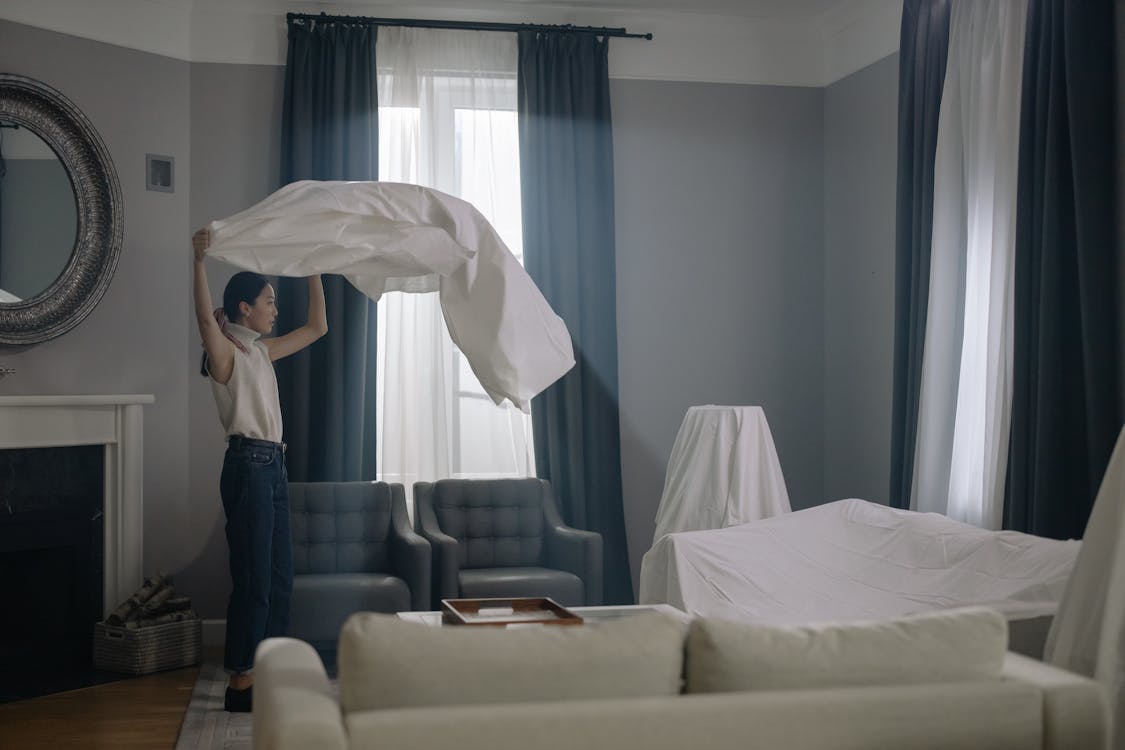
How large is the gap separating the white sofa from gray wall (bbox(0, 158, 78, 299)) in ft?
11.2

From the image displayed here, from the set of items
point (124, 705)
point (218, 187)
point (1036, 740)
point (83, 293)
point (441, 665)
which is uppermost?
point (218, 187)

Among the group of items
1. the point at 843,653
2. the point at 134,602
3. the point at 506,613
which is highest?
the point at 843,653

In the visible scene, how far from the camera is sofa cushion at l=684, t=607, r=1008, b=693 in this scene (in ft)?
6.48

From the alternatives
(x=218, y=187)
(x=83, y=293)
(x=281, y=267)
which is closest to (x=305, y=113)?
(x=218, y=187)

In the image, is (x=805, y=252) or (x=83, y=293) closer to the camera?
(x=83, y=293)

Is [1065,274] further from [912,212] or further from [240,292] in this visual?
[240,292]

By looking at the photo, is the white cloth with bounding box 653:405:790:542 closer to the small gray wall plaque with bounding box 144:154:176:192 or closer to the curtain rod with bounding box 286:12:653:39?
the curtain rod with bounding box 286:12:653:39

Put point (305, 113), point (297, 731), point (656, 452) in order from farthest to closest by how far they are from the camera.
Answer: point (656, 452) < point (305, 113) < point (297, 731)

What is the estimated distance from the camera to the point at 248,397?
4211mm

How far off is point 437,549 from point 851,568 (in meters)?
1.82

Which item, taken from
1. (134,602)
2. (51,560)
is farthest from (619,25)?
(51,560)

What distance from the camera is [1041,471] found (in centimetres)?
402

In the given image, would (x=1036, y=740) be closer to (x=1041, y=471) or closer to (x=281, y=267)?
(x=1041, y=471)

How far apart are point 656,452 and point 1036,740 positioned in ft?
12.9
